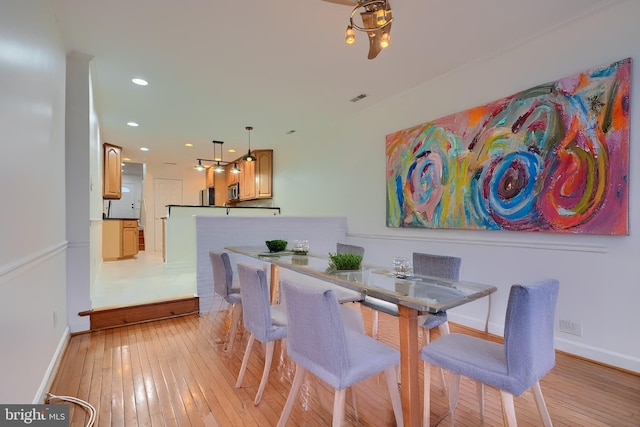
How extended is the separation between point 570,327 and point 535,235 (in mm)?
787

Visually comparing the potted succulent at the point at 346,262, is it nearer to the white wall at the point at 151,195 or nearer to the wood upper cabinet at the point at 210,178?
the wood upper cabinet at the point at 210,178

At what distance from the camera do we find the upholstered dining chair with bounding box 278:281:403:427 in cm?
132

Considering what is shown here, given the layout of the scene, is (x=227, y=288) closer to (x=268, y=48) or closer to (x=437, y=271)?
(x=437, y=271)

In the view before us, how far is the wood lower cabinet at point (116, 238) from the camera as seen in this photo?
22.5 ft

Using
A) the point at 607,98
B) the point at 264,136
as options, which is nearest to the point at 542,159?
the point at 607,98

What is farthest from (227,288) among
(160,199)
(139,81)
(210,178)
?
(160,199)

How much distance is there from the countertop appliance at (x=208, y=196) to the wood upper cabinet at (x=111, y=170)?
9.82 ft

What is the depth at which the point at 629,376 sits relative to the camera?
2162 millimetres

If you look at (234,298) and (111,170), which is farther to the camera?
(111,170)

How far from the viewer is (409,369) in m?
1.43

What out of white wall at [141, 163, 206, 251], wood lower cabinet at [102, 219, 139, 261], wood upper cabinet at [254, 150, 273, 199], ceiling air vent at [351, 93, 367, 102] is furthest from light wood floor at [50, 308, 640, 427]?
white wall at [141, 163, 206, 251]

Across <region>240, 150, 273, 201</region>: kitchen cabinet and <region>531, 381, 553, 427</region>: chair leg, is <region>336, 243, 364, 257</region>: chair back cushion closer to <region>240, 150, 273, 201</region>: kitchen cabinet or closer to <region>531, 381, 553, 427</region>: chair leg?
<region>531, 381, 553, 427</region>: chair leg

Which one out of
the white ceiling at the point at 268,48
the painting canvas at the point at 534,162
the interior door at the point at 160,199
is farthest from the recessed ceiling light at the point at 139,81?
the interior door at the point at 160,199

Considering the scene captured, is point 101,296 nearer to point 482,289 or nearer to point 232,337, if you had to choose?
point 232,337
